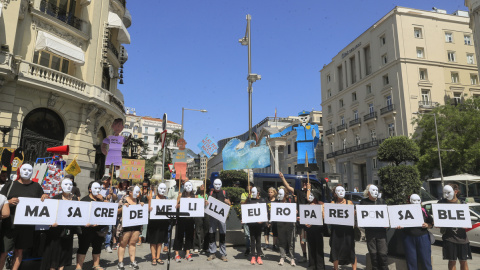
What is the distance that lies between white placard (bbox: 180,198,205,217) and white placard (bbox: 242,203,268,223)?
1092mm

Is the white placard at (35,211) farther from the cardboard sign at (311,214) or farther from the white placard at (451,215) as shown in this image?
the white placard at (451,215)

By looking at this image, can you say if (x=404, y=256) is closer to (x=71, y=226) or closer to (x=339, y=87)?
(x=71, y=226)

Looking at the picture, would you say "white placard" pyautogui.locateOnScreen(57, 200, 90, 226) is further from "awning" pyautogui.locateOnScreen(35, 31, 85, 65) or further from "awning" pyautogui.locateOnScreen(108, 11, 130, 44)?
"awning" pyautogui.locateOnScreen(108, 11, 130, 44)

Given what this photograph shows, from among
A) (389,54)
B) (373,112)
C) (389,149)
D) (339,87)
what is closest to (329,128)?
(339,87)

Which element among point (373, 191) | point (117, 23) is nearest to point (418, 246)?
point (373, 191)

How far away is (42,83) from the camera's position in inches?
659

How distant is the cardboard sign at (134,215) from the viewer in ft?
23.3

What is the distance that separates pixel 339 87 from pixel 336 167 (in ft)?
46.7

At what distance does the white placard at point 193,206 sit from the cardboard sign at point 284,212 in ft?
6.02

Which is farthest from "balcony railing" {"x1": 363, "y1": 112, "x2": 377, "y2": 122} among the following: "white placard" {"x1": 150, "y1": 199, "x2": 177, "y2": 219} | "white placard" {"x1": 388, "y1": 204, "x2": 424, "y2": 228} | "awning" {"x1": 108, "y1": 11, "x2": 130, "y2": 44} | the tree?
"white placard" {"x1": 150, "y1": 199, "x2": 177, "y2": 219}

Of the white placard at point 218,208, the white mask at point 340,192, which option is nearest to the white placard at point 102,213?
the white placard at point 218,208

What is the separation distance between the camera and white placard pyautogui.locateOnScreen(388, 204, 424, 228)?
6246 mm

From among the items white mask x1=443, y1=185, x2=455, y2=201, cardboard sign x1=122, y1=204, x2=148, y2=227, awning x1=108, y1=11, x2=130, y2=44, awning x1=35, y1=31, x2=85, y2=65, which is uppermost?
awning x1=108, y1=11, x2=130, y2=44

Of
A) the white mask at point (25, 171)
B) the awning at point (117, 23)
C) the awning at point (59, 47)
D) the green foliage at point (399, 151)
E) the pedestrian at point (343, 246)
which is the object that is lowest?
the pedestrian at point (343, 246)
